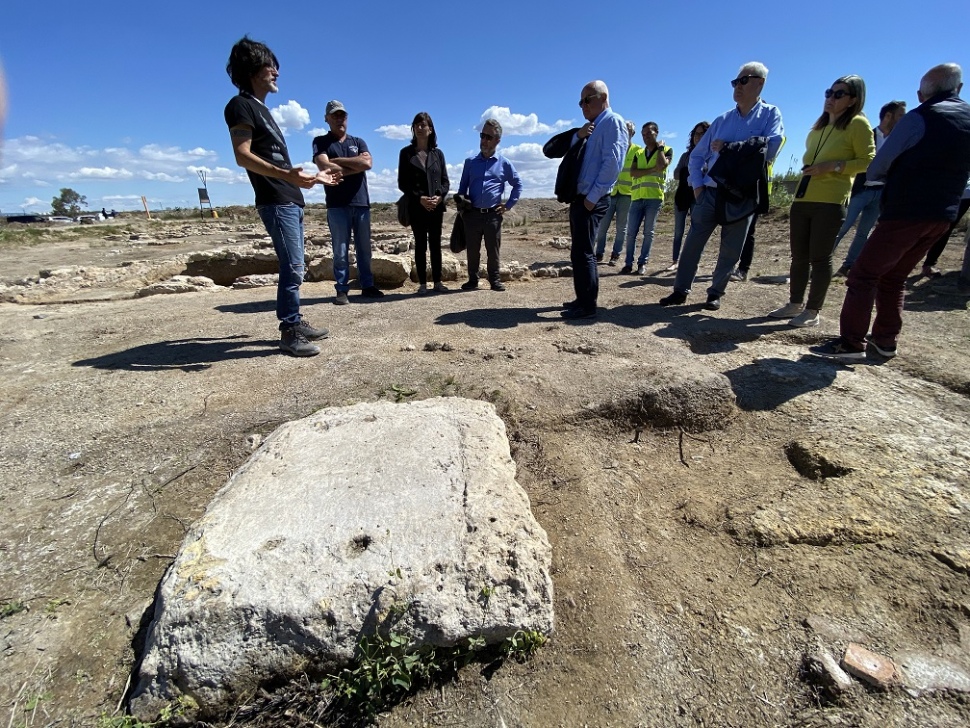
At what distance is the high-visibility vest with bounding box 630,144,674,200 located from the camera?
21.5 ft

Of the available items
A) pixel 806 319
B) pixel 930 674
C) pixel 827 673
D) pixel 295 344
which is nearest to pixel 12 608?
pixel 295 344

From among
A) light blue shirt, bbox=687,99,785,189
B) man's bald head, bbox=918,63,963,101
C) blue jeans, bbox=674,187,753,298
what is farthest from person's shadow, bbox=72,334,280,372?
man's bald head, bbox=918,63,963,101

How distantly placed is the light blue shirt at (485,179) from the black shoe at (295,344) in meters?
2.81

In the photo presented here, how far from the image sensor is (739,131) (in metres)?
4.04

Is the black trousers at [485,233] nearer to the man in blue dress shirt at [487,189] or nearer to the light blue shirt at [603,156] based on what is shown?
the man in blue dress shirt at [487,189]

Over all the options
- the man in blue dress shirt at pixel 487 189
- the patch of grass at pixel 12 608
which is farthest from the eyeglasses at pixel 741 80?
the patch of grass at pixel 12 608

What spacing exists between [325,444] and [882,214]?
3.78m

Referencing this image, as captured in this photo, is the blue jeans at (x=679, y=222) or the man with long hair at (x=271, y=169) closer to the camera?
the man with long hair at (x=271, y=169)

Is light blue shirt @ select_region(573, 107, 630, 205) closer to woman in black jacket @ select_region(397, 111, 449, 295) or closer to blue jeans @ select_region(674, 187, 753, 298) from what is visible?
blue jeans @ select_region(674, 187, 753, 298)

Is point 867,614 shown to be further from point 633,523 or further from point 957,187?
point 957,187

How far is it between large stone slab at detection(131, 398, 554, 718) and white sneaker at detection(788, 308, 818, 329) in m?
3.42

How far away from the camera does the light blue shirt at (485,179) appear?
5.46 metres

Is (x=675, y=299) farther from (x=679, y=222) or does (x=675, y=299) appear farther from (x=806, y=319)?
(x=679, y=222)

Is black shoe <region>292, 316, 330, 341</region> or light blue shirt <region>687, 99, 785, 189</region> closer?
black shoe <region>292, 316, 330, 341</region>
